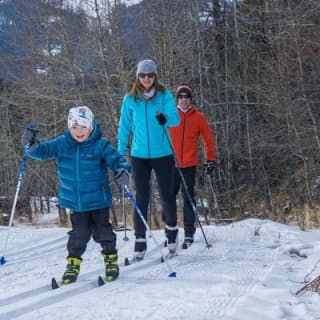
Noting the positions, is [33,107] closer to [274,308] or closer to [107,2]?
[107,2]

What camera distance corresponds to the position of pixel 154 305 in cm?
309

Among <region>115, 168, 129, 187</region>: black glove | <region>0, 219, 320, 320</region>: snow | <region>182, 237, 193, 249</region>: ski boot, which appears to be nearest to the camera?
<region>0, 219, 320, 320</region>: snow

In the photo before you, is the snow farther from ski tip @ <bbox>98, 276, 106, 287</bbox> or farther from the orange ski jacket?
the orange ski jacket

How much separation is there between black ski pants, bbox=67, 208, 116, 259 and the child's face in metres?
0.60

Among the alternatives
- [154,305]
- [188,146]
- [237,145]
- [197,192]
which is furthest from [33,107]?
[154,305]

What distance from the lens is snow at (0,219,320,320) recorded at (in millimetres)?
2982

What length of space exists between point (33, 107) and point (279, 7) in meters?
7.32

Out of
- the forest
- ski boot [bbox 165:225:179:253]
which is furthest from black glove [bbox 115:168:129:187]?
the forest

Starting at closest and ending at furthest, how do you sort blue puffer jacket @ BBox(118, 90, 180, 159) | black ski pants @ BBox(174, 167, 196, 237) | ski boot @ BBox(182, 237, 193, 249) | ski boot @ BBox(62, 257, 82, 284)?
ski boot @ BBox(62, 257, 82, 284), blue puffer jacket @ BBox(118, 90, 180, 159), ski boot @ BBox(182, 237, 193, 249), black ski pants @ BBox(174, 167, 196, 237)

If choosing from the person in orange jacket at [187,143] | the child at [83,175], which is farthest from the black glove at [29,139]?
the person in orange jacket at [187,143]

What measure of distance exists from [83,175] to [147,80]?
1.30 meters

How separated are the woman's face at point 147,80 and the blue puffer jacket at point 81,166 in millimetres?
998

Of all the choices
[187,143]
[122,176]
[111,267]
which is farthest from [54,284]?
[187,143]

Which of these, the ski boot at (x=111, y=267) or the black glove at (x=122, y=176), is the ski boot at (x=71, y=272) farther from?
the black glove at (x=122, y=176)
